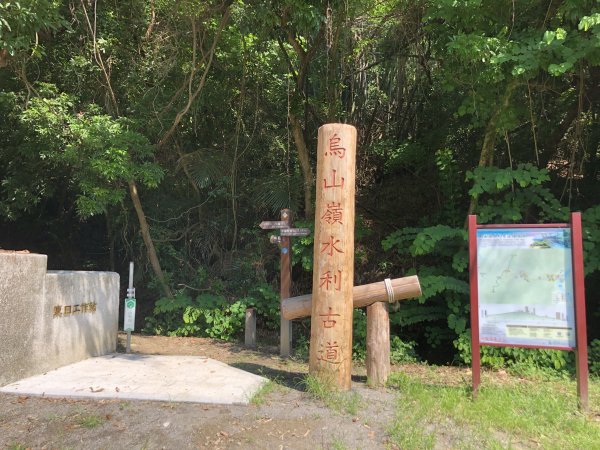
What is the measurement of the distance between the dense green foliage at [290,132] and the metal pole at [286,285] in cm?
99

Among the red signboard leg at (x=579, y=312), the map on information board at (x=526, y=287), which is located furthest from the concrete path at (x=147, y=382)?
the red signboard leg at (x=579, y=312)

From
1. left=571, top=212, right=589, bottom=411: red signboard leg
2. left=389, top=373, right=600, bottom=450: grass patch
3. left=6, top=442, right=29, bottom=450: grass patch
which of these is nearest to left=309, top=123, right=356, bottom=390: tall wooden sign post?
left=389, top=373, right=600, bottom=450: grass patch

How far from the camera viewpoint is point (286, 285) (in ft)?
24.2

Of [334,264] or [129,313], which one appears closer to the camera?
[334,264]

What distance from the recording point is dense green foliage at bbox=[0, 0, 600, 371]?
6.60 m

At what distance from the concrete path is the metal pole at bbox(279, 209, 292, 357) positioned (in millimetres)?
1288

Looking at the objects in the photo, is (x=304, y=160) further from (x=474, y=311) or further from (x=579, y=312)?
(x=579, y=312)

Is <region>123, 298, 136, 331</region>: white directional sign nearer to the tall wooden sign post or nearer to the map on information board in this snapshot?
the tall wooden sign post

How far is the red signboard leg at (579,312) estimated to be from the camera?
4.54 meters

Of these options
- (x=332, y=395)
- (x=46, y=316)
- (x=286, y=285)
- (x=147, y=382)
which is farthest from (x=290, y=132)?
(x=332, y=395)

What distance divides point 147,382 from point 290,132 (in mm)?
6007

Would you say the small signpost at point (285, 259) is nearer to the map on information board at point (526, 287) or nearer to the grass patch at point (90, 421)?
the map on information board at point (526, 287)

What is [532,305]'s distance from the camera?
4.76 meters

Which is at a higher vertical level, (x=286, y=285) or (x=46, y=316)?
(x=286, y=285)
